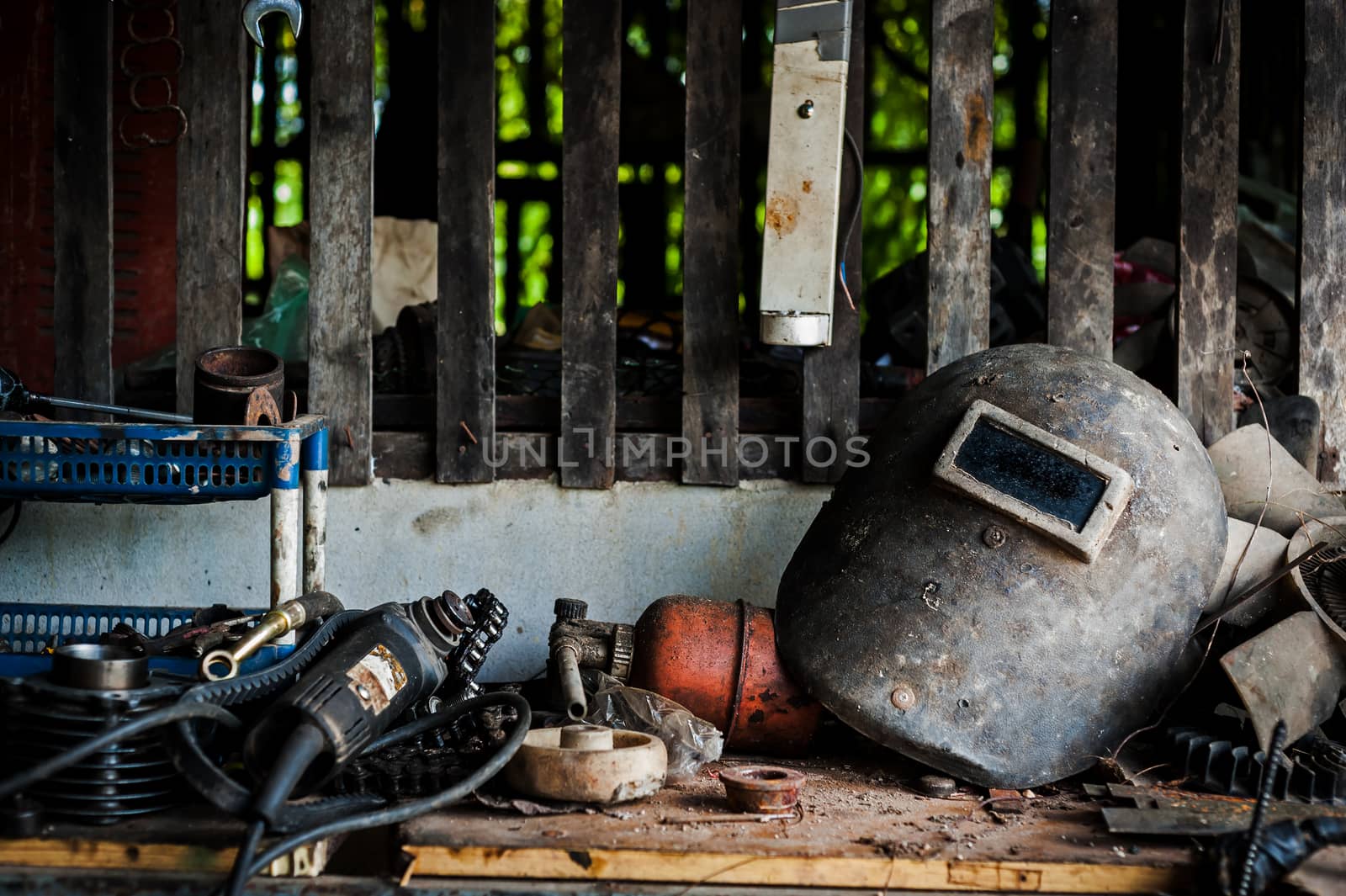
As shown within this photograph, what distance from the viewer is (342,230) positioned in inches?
137

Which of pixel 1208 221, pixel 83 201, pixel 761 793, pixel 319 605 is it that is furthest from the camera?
pixel 83 201

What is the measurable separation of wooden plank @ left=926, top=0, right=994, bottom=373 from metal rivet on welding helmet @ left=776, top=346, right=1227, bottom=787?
727 mm

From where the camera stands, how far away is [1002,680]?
8.49ft

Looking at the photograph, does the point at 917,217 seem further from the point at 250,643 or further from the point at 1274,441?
the point at 250,643

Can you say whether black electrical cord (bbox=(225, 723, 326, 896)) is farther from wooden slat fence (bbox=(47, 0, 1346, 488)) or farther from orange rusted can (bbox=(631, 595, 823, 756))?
wooden slat fence (bbox=(47, 0, 1346, 488))

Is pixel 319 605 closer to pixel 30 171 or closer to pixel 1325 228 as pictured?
pixel 30 171

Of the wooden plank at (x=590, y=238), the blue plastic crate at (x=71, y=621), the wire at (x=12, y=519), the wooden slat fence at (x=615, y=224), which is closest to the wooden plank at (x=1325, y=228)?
the wooden slat fence at (x=615, y=224)

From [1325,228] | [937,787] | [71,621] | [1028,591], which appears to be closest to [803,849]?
[937,787]

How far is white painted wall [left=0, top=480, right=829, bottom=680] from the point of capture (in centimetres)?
353

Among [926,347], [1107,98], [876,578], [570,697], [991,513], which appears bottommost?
[570,697]

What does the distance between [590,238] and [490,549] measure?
101 centimetres

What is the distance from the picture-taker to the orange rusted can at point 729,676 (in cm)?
282

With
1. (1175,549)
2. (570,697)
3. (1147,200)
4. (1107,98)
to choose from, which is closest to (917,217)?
(1147,200)

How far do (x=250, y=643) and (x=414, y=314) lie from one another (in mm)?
1818
